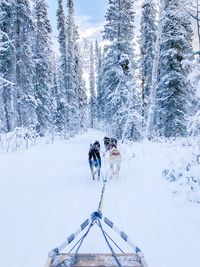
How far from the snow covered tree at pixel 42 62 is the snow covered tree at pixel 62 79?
4.32 metres

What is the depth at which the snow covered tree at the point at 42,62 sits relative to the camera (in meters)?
34.8

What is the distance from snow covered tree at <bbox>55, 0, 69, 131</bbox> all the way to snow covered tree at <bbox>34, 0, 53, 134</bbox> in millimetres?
4315

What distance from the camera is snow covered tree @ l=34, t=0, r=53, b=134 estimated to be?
3481 centimetres

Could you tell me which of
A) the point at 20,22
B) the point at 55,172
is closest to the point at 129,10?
the point at 20,22

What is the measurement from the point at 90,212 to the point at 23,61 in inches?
970

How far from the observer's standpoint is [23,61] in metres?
29.5

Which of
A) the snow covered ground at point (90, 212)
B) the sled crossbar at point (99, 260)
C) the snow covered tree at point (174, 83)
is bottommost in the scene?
the snow covered ground at point (90, 212)

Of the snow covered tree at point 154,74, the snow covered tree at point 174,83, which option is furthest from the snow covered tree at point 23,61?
the snow covered tree at point 154,74

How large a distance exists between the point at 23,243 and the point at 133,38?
26.6 m

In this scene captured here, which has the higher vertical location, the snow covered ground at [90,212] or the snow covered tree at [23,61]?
the snow covered tree at [23,61]

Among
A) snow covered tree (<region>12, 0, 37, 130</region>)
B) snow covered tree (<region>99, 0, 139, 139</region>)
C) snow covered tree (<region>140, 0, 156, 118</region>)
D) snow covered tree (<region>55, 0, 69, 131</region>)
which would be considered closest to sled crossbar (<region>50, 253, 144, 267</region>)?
snow covered tree (<region>99, 0, 139, 139</region>)

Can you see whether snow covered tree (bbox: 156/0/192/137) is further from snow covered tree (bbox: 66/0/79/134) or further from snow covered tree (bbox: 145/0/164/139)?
snow covered tree (bbox: 66/0/79/134)


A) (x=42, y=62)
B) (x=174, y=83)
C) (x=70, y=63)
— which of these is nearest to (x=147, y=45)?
(x=174, y=83)

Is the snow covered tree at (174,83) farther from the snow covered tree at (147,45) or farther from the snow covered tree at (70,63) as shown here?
the snow covered tree at (70,63)
